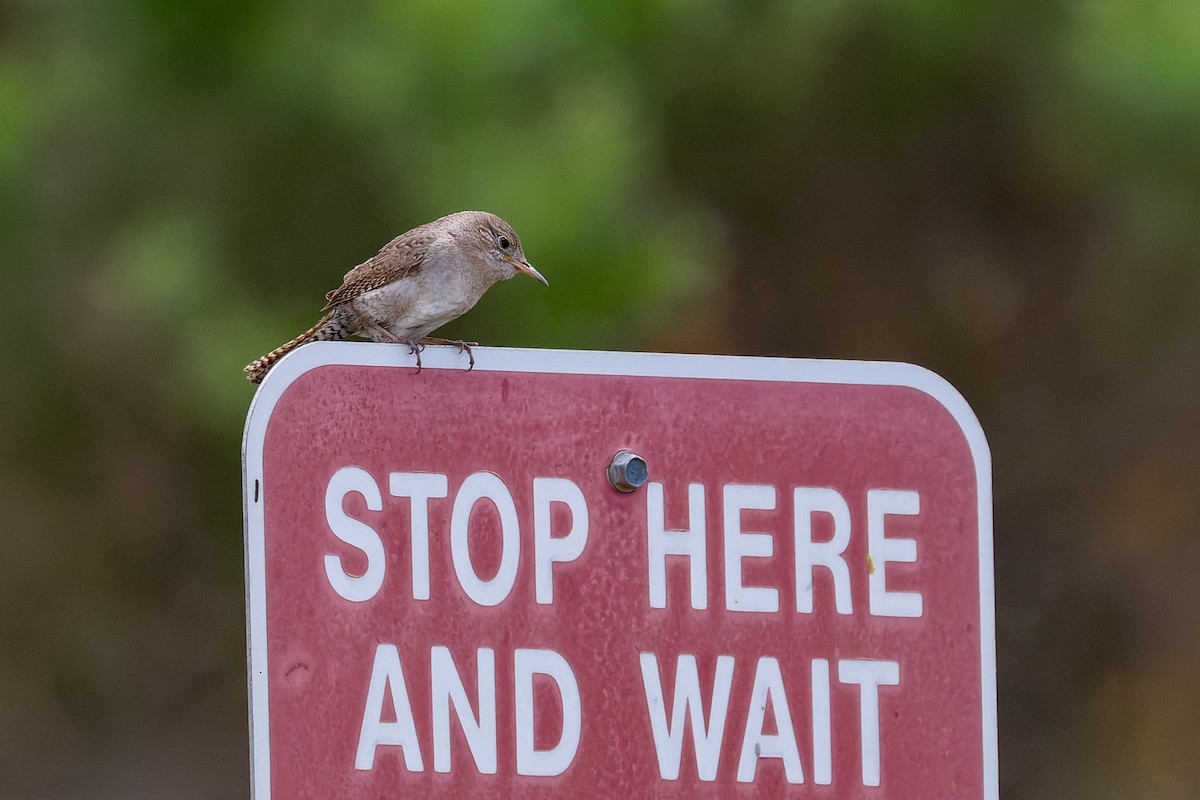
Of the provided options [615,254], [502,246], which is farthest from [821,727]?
[615,254]

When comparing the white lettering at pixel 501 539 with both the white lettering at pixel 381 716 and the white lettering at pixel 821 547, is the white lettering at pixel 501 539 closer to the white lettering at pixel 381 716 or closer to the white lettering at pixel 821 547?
the white lettering at pixel 381 716

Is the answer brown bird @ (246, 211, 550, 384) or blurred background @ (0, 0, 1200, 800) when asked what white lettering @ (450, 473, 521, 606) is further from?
blurred background @ (0, 0, 1200, 800)

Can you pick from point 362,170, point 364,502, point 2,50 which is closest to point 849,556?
point 364,502

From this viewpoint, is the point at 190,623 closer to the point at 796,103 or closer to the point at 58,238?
the point at 58,238

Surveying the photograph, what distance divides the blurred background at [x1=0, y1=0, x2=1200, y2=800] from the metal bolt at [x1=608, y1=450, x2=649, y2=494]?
2.28 metres

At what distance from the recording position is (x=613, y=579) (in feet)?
4.17

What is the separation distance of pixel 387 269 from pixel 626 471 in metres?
1.00

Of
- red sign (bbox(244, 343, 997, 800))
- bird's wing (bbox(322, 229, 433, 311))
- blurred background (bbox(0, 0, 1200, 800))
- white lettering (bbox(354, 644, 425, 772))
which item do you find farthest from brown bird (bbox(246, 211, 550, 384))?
blurred background (bbox(0, 0, 1200, 800))

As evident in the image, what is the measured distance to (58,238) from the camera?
169 inches

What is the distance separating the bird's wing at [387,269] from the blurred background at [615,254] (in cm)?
128

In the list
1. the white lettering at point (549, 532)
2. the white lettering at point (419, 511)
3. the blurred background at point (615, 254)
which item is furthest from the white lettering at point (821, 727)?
the blurred background at point (615, 254)

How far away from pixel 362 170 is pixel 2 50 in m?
1.17

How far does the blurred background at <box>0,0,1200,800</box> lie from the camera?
3740 mm

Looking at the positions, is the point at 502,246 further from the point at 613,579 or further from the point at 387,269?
the point at 613,579
